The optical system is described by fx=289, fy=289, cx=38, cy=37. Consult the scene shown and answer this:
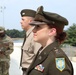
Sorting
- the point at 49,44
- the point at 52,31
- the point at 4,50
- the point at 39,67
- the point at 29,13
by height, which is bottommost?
the point at 4,50

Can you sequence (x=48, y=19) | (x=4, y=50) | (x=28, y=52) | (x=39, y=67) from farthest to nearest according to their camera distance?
1. (x=4, y=50)
2. (x=28, y=52)
3. (x=48, y=19)
4. (x=39, y=67)

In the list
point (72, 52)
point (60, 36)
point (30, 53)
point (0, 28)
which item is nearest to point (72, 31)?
point (72, 52)

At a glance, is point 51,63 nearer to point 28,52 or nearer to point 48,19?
point 48,19

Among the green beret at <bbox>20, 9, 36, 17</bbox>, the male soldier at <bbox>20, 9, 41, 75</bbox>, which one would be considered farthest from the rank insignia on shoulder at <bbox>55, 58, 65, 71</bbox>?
the green beret at <bbox>20, 9, 36, 17</bbox>

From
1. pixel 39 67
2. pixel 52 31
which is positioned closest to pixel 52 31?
pixel 52 31

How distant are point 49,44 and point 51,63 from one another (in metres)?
0.21

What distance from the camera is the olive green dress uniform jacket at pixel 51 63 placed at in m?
2.40

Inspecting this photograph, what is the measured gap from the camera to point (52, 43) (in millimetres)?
2578

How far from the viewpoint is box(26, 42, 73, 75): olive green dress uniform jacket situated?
240cm

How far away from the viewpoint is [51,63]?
2.44 meters

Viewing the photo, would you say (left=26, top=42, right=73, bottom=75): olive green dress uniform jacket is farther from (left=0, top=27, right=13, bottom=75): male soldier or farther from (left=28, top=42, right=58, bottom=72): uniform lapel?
(left=0, top=27, right=13, bottom=75): male soldier

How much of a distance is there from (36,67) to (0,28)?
4035 mm

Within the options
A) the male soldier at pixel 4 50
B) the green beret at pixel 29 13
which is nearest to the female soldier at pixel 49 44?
the green beret at pixel 29 13

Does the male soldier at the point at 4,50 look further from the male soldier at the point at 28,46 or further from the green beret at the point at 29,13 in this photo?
the male soldier at the point at 28,46
